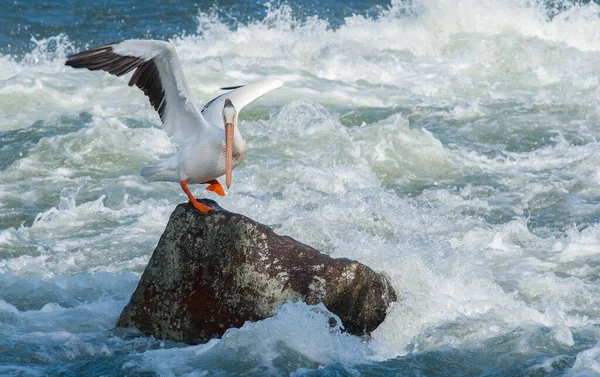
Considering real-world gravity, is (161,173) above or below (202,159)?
below

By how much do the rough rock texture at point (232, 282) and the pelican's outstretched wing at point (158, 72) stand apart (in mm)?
796

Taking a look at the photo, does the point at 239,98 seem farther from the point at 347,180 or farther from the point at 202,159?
the point at 347,180

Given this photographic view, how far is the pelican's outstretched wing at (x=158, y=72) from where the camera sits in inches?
246

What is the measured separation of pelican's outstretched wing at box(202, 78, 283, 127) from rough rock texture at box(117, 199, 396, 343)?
95cm

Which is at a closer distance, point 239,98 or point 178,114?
point 178,114

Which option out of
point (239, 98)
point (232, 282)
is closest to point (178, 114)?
point (239, 98)

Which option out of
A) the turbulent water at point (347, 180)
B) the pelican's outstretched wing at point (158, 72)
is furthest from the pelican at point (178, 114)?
the turbulent water at point (347, 180)

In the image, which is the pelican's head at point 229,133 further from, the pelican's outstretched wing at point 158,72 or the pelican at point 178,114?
the pelican's outstretched wing at point 158,72

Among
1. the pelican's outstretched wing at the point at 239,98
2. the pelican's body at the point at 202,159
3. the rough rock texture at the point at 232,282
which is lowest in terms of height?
the rough rock texture at the point at 232,282

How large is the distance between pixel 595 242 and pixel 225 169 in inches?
148

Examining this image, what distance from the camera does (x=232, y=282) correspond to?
6016 mm

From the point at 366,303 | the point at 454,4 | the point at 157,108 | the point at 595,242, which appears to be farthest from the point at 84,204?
the point at 454,4

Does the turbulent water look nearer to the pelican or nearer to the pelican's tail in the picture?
the pelican's tail

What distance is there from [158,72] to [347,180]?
4153mm
